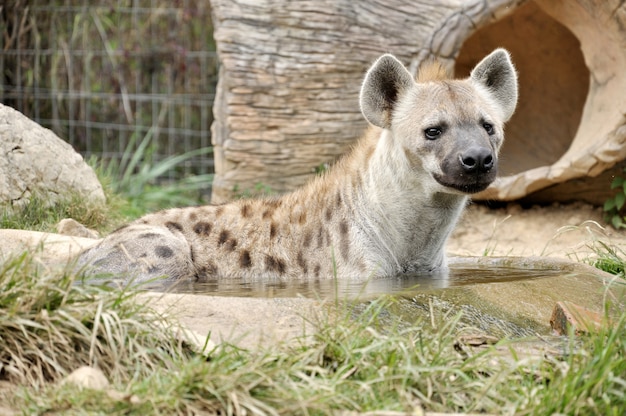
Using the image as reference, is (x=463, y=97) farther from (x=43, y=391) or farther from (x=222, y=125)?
(x=222, y=125)

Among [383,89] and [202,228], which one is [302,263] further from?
[383,89]

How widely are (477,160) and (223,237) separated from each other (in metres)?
1.38

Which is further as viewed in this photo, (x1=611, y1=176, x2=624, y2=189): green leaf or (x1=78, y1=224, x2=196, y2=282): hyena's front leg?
(x1=611, y1=176, x2=624, y2=189): green leaf

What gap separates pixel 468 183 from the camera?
4137 millimetres

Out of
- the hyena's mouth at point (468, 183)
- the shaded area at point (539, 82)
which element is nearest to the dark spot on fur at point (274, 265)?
the hyena's mouth at point (468, 183)

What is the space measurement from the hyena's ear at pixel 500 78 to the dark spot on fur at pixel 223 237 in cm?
144

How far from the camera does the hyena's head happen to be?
13.5 feet

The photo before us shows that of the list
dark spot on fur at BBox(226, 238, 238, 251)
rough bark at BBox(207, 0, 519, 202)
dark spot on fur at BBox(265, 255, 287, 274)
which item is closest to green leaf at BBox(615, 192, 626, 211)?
rough bark at BBox(207, 0, 519, 202)

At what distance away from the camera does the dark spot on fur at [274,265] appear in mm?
4609

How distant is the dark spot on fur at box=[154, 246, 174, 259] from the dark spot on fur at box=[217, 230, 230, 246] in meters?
0.32

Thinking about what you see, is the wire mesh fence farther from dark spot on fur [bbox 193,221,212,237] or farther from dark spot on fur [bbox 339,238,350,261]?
dark spot on fur [bbox 339,238,350,261]

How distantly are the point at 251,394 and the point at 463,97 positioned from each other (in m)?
2.25

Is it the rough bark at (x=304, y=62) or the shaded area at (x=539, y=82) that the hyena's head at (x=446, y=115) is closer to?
the rough bark at (x=304, y=62)

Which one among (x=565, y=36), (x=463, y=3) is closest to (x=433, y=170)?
(x=463, y=3)
